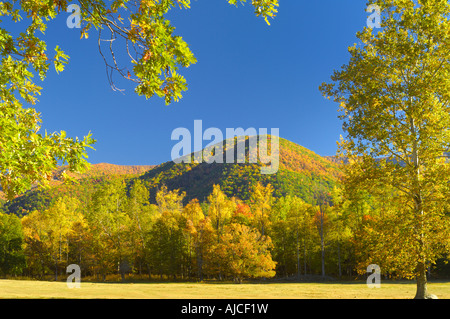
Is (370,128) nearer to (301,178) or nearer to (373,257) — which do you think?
(373,257)

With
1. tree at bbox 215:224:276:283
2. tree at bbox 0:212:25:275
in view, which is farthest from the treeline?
tree at bbox 215:224:276:283

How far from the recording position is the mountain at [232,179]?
94438 mm

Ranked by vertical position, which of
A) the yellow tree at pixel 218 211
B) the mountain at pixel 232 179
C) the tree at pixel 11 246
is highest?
the mountain at pixel 232 179

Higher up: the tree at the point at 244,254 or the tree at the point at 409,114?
the tree at the point at 409,114

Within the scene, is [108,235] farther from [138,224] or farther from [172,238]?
[172,238]

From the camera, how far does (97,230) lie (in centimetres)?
4166

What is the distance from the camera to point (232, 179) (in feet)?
365

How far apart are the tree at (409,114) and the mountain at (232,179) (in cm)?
5974

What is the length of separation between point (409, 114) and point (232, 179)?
101m

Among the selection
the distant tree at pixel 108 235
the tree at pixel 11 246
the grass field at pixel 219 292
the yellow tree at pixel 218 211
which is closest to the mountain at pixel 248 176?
the yellow tree at pixel 218 211

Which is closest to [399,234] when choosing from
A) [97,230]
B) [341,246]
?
[341,246]

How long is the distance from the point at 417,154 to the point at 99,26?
1243 cm

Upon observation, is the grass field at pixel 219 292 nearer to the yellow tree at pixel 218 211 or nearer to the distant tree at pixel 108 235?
the distant tree at pixel 108 235

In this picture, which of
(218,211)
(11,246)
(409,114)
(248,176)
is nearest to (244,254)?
(218,211)
